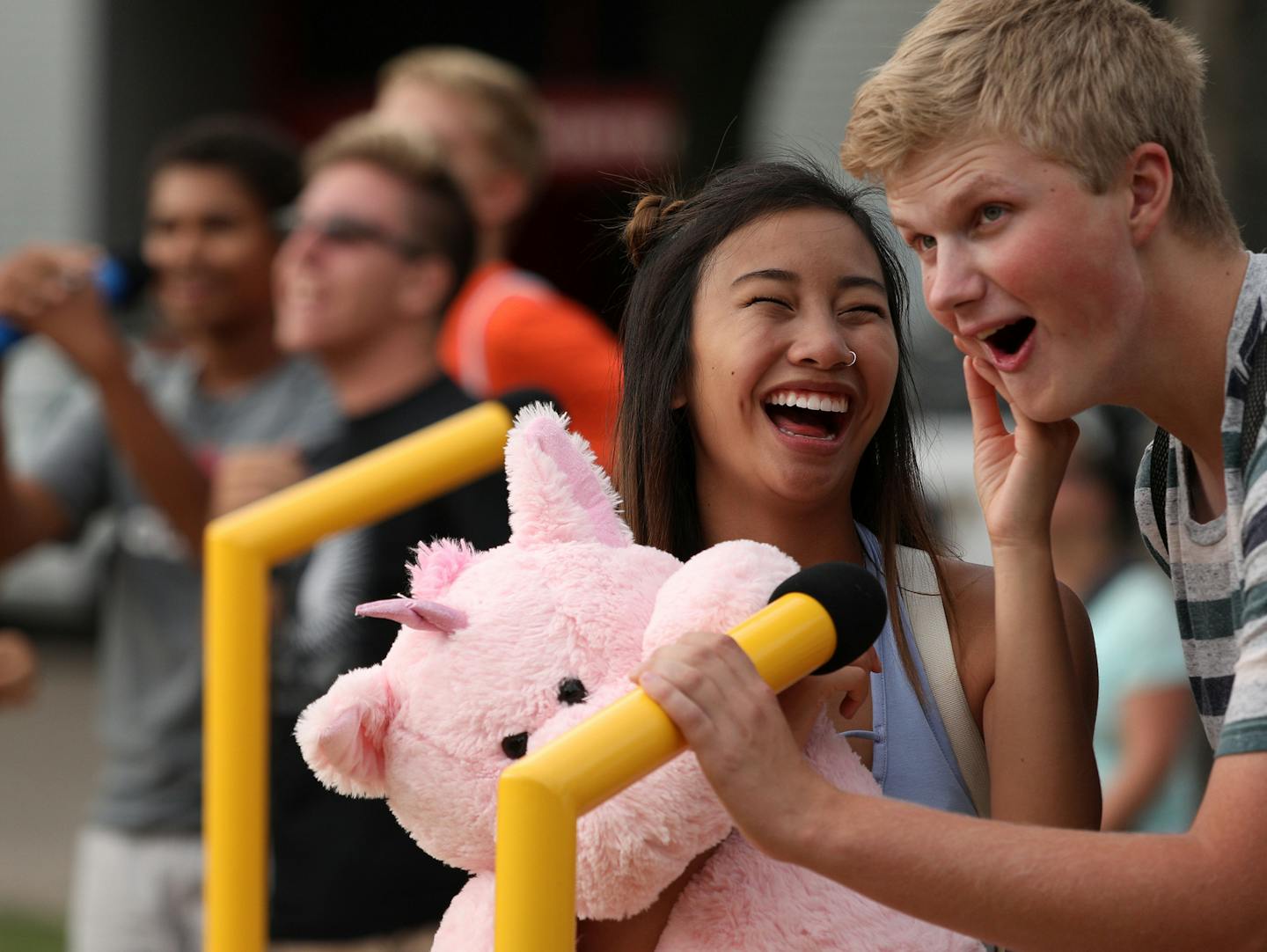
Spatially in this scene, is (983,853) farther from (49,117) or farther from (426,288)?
(49,117)

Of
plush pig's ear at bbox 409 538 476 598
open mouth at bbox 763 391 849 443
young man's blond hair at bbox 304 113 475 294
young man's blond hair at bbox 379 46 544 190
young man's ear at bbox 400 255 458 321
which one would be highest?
young man's blond hair at bbox 379 46 544 190

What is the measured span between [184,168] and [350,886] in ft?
6.47

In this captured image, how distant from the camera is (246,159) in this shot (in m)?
4.34

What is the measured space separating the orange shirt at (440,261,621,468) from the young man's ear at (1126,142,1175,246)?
6.33 ft

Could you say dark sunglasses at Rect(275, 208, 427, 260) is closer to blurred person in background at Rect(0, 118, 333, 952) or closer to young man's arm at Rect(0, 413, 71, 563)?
blurred person in background at Rect(0, 118, 333, 952)

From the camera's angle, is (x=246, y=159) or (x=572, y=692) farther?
(x=246, y=159)

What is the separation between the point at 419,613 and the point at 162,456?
2.30 m

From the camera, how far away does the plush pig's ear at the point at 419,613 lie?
5.29 ft

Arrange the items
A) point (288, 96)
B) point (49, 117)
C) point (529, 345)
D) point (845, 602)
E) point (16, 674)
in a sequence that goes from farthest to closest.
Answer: point (288, 96) → point (49, 117) → point (529, 345) → point (16, 674) → point (845, 602)

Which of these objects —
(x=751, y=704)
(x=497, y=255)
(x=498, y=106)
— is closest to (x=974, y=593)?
(x=751, y=704)

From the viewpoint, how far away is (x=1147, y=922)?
5.01 feet

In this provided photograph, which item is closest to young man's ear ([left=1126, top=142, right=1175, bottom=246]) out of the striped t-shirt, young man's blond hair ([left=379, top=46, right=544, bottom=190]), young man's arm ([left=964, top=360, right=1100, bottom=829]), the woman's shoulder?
the striped t-shirt

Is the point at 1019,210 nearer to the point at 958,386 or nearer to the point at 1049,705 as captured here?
the point at 1049,705

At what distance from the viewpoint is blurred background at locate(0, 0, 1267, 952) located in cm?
912
